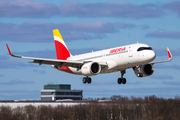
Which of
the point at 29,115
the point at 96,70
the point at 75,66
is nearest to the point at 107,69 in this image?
the point at 96,70

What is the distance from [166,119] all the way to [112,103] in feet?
42.2

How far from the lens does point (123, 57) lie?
5547 cm

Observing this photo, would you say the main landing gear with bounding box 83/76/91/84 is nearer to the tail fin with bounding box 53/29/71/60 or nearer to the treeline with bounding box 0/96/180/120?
the tail fin with bounding box 53/29/71/60

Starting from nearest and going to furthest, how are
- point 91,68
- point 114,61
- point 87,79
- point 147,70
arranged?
point 114,61, point 91,68, point 147,70, point 87,79

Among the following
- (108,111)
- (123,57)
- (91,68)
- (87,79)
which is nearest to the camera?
(123,57)

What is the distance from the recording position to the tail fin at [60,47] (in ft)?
236

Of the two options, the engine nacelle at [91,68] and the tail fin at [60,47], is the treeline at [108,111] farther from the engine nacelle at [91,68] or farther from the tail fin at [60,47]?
the engine nacelle at [91,68]

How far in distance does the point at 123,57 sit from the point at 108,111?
33.0 meters

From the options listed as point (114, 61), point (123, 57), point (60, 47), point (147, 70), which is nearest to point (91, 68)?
point (114, 61)

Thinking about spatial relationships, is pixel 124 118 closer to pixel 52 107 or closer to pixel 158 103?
pixel 158 103

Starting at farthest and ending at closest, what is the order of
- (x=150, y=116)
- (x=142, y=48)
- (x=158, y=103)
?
(x=158, y=103)
(x=150, y=116)
(x=142, y=48)

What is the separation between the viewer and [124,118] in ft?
284

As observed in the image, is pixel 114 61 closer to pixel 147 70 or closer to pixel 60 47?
pixel 147 70

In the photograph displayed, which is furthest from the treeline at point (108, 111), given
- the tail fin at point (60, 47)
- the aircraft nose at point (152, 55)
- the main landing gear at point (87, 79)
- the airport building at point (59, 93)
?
the airport building at point (59, 93)
